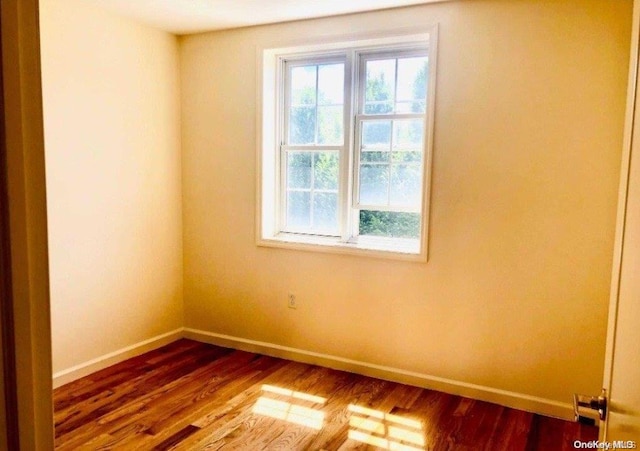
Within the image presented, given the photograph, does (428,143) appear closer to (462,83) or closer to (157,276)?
(462,83)

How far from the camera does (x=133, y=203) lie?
356cm

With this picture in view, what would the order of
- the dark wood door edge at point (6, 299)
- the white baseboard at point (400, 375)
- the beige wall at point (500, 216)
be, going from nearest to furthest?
the dark wood door edge at point (6, 299)
the beige wall at point (500, 216)
the white baseboard at point (400, 375)

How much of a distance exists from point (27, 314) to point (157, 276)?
335cm

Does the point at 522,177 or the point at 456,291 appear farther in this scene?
the point at 456,291

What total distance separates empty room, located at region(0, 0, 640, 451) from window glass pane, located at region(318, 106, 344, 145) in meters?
0.02

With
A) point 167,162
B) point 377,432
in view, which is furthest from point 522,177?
point 167,162

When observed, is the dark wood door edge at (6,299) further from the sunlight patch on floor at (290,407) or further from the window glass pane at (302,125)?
the window glass pane at (302,125)

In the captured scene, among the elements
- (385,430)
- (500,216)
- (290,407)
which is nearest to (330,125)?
(500,216)

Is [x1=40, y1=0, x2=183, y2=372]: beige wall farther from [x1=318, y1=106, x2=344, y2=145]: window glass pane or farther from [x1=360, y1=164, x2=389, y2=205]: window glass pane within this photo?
[x1=360, y1=164, x2=389, y2=205]: window glass pane

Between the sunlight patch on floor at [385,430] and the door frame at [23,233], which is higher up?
the door frame at [23,233]

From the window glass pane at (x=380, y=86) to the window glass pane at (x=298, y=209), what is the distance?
0.81 meters

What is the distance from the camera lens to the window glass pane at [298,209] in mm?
3662

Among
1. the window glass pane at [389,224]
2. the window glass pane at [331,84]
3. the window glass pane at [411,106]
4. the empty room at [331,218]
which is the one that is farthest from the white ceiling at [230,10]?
the window glass pane at [389,224]

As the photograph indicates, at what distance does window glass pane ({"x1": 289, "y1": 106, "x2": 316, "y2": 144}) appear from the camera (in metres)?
3.58
